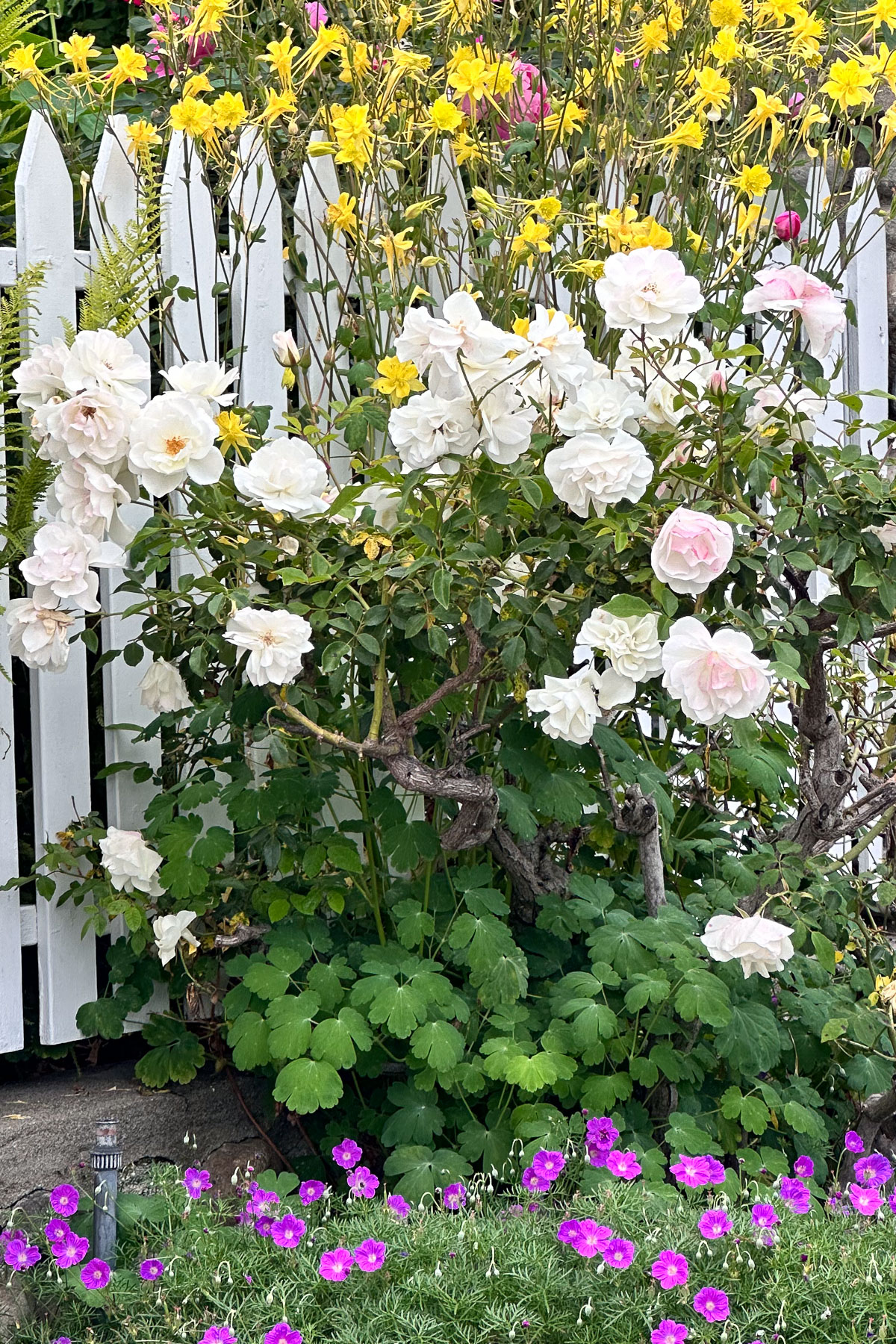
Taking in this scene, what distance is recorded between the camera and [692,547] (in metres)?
1.82

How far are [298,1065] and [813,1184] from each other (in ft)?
2.79

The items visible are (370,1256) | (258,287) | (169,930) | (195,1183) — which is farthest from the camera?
(258,287)

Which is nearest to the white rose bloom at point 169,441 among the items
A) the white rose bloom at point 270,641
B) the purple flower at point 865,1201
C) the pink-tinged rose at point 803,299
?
the white rose bloom at point 270,641

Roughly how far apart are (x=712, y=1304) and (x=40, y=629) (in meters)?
1.33

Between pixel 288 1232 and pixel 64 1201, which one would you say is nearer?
pixel 288 1232

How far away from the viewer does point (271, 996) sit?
2.14 metres

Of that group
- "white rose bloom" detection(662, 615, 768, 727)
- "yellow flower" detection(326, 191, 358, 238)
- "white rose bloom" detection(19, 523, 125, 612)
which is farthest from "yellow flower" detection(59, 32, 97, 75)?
"white rose bloom" detection(662, 615, 768, 727)

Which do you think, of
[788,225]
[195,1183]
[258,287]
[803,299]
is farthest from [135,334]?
[195,1183]

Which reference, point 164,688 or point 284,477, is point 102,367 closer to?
point 284,477

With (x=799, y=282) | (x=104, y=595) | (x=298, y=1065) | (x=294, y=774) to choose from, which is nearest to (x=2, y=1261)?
(x=298, y=1065)

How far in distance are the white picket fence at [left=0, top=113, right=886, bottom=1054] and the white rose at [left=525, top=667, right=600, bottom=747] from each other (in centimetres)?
77

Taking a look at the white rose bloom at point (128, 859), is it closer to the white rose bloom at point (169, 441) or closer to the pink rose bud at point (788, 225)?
the white rose bloom at point (169, 441)

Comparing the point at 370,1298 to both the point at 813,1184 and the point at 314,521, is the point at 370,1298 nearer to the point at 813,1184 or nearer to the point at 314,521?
the point at 813,1184

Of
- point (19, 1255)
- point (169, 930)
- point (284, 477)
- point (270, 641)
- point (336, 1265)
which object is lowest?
point (19, 1255)
